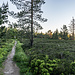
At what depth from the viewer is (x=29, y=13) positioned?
1325cm

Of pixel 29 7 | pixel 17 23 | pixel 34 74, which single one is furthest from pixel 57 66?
pixel 29 7

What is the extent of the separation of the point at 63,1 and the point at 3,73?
15.9 m

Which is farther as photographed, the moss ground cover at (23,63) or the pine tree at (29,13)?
the pine tree at (29,13)

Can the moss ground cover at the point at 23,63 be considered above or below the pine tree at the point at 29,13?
below

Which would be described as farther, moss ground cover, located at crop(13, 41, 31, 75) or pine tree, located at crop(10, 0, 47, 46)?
pine tree, located at crop(10, 0, 47, 46)

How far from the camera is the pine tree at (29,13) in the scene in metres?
12.8

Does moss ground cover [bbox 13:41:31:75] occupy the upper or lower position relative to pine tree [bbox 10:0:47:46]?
lower

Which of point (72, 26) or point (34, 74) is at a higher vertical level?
point (72, 26)

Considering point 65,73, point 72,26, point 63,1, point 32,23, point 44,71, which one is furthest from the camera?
point 72,26

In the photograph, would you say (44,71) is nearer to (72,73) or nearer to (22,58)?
(72,73)

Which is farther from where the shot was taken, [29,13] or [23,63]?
[29,13]

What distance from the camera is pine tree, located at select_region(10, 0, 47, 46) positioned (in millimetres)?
12836

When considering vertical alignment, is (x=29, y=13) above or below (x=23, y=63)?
above

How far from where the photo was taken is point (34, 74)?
5.14 metres
